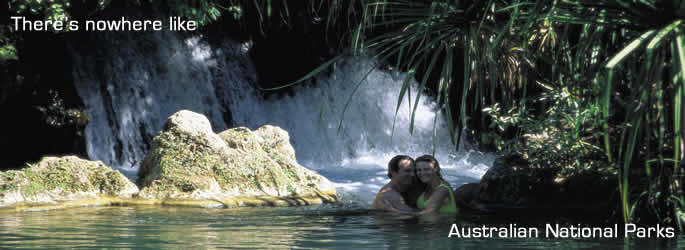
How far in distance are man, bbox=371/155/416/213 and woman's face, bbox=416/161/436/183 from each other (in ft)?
0.85

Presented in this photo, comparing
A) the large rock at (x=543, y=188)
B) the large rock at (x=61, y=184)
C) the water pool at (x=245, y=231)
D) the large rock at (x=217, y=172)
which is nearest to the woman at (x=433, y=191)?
the water pool at (x=245, y=231)

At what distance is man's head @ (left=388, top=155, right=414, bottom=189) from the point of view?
8.59 m

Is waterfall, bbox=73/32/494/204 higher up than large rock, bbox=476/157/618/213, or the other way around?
waterfall, bbox=73/32/494/204

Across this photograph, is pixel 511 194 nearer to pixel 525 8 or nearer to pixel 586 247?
pixel 525 8

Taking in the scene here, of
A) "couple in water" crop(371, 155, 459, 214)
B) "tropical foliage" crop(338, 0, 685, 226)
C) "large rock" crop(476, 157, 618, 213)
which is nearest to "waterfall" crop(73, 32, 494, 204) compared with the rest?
"large rock" crop(476, 157, 618, 213)

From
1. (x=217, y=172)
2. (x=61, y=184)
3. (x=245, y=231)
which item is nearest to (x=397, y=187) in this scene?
(x=245, y=231)

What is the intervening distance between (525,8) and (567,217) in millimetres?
2394

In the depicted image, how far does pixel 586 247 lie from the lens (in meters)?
5.32

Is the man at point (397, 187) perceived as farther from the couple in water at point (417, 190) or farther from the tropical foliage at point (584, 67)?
the tropical foliage at point (584, 67)

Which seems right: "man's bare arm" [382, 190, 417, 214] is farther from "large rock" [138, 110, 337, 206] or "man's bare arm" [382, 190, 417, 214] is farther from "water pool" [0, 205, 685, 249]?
"large rock" [138, 110, 337, 206]

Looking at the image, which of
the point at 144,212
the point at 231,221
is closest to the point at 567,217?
the point at 231,221

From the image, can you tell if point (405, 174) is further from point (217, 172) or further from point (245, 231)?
point (217, 172)

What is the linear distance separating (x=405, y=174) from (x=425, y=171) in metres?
0.38

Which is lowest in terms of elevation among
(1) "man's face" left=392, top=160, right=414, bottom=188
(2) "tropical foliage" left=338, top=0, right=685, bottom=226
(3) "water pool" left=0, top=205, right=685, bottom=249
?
(3) "water pool" left=0, top=205, right=685, bottom=249
